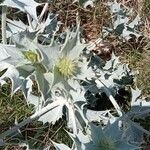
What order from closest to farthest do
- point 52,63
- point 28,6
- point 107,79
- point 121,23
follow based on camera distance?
point 52,63 < point 28,6 < point 107,79 < point 121,23

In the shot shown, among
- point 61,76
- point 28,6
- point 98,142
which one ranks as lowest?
point 98,142

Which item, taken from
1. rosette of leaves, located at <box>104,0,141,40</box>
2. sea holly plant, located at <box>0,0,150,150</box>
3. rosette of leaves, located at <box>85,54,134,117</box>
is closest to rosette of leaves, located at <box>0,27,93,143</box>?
sea holly plant, located at <box>0,0,150,150</box>

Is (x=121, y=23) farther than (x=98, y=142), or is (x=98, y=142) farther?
(x=121, y=23)

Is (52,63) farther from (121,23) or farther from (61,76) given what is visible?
(121,23)

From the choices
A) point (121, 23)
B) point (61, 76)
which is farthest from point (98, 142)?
point (121, 23)

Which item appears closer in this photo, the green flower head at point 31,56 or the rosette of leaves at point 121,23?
the green flower head at point 31,56

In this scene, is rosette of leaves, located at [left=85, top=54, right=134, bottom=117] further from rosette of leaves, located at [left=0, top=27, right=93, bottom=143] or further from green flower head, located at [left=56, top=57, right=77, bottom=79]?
green flower head, located at [left=56, top=57, right=77, bottom=79]

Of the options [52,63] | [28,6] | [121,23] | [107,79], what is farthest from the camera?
[121,23]

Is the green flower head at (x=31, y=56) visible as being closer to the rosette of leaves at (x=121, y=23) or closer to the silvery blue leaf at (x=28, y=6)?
the silvery blue leaf at (x=28, y=6)

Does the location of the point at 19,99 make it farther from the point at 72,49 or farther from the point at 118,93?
the point at 72,49

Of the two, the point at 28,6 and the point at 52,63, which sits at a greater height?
the point at 28,6

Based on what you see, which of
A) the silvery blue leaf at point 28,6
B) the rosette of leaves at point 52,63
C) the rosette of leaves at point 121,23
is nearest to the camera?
the rosette of leaves at point 52,63

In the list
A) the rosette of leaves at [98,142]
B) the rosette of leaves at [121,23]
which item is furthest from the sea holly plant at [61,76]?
the rosette of leaves at [121,23]
